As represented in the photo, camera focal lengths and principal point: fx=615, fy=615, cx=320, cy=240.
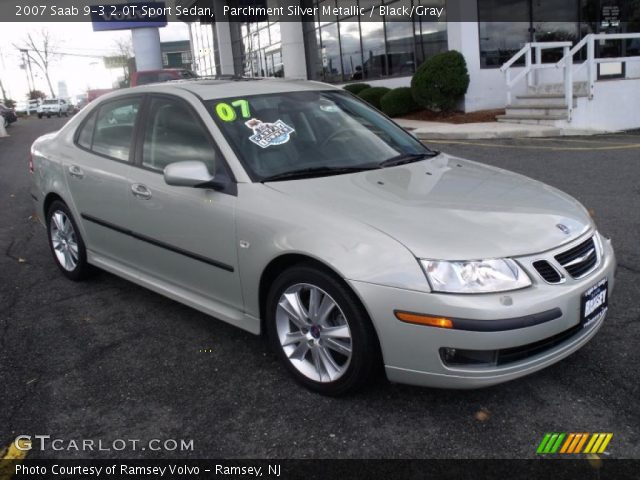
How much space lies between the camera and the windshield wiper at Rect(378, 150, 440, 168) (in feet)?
12.4

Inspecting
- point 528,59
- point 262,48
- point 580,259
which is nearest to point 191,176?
point 580,259

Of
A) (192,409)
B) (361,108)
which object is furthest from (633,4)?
(192,409)

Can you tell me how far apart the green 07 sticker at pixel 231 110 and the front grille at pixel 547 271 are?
1.93 m

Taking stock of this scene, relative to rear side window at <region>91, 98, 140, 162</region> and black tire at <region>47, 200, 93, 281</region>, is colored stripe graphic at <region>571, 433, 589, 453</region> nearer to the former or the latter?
rear side window at <region>91, 98, 140, 162</region>

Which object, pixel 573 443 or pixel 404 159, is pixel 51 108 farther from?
pixel 573 443

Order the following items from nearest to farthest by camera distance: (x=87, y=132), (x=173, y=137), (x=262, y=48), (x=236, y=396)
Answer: (x=236, y=396)
(x=173, y=137)
(x=87, y=132)
(x=262, y=48)

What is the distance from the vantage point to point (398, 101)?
16.3 meters

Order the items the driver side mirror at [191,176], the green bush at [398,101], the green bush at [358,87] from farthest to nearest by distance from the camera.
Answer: the green bush at [358,87]
the green bush at [398,101]
the driver side mirror at [191,176]

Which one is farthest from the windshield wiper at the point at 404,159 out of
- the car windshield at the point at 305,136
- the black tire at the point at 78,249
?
the black tire at the point at 78,249

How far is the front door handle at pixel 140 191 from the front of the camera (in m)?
3.89

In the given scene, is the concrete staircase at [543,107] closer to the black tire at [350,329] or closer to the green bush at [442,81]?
the green bush at [442,81]

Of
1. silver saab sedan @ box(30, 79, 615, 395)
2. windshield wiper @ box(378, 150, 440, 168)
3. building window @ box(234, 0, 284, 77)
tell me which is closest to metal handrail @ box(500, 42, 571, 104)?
silver saab sedan @ box(30, 79, 615, 395)

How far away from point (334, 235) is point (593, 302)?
1284 millimetres
